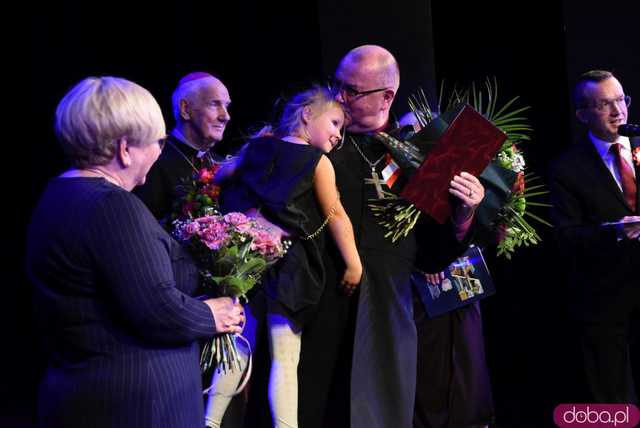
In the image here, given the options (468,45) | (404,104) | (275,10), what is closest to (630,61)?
(468,45)

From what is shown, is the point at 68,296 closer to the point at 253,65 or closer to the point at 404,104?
the point at 404,104

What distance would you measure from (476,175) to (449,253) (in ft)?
1.01

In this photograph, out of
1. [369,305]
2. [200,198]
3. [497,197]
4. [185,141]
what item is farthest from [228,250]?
[185,141]

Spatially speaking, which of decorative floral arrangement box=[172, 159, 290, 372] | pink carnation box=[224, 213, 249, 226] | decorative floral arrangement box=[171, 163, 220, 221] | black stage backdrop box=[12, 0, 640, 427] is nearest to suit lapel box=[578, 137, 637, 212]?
black stage backdrop box=[12, 0, 640, 427]

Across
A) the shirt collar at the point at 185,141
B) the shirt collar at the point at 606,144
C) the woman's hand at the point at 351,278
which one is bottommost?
the woman's hand at the point at 351,278

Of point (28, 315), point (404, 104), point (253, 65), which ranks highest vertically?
point (253, 65)

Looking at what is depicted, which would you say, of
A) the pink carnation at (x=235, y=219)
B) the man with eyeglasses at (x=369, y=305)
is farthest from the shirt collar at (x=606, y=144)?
the pink carnation at (x=235, y=219)

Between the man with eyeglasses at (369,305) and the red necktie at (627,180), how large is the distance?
1136mm

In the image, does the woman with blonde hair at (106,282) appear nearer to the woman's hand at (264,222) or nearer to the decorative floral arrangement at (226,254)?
the decorative floral arrangement at (226,254)

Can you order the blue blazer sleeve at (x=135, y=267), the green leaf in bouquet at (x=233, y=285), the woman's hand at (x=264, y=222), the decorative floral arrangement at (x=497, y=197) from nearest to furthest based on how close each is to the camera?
1. the blue blazer sleeve at (x=135, y=267)
2. the green leaf in bouquet at (x=233, y=285)
3. the woman's hand at (x=264, y=222)
4. the decorative floral arrangement at (x=497, y=197)

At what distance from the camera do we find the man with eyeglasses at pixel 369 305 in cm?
302

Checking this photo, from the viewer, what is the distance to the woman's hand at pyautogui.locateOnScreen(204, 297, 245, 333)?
2172 mm

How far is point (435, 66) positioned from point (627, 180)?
138 centimetres

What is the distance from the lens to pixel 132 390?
196 centimetres
